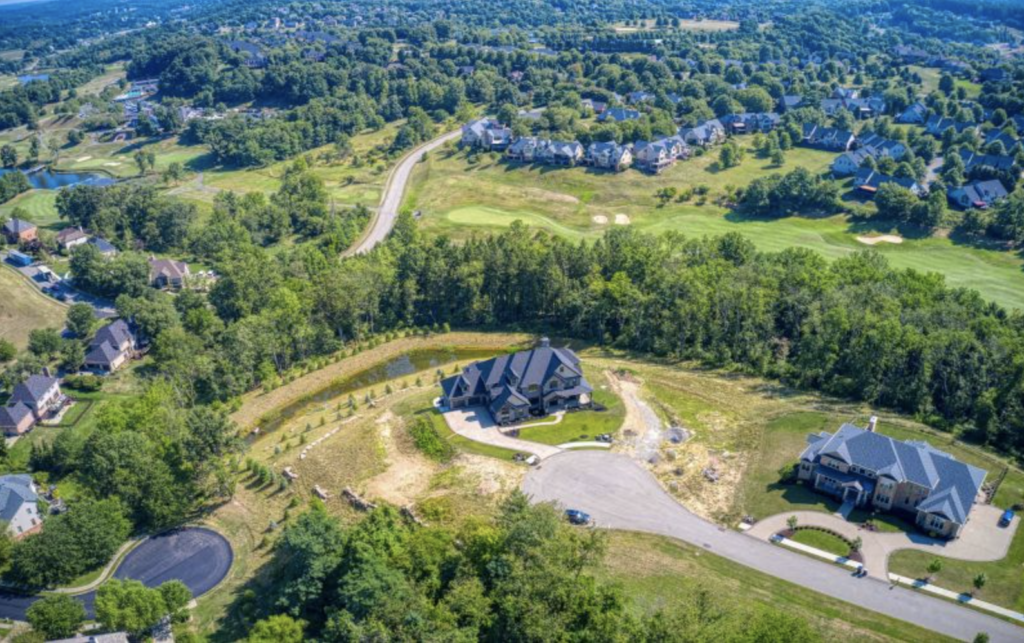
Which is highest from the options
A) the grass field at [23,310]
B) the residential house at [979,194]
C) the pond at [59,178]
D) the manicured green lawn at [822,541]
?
the residential house at [979,194]

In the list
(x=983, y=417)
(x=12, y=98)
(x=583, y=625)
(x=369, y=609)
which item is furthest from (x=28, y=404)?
(x=12, y=98)

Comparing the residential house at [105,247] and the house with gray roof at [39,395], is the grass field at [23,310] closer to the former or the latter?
the residential house at [105,247]

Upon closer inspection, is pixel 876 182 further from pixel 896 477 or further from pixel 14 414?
pixel 14 414

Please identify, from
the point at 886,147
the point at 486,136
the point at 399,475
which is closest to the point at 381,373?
the point at 399,475

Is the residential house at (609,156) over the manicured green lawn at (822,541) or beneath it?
over

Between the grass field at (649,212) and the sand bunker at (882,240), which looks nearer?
the grass field at (649,212)

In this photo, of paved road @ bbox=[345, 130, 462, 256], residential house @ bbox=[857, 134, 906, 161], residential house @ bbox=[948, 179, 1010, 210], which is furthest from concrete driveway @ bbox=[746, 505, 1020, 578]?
residential house @ bbox=[857, 134, 906, 161]

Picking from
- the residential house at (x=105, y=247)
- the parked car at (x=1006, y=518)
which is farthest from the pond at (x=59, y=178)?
the parked car at (x=1006, y=518)

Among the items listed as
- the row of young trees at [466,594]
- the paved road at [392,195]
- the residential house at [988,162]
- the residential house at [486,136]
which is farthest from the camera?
the residential house at [486,136]
